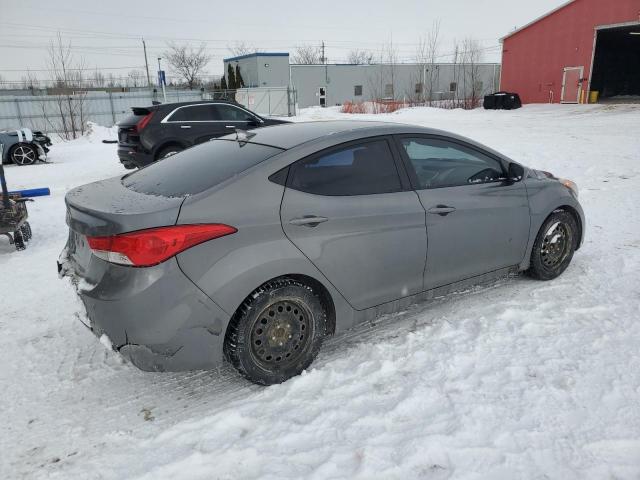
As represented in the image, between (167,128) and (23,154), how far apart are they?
20.1 feet

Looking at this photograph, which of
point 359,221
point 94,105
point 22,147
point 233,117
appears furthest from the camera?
point 94,105

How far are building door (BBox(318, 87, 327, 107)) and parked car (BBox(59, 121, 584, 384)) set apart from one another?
43779 millimetres

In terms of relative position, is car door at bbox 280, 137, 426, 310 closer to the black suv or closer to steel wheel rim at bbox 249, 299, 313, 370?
steel wheel rim at bbox 249, 299, 313, 370

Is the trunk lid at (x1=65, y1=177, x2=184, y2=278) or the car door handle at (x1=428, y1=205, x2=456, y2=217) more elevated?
the trunk lid at (x1=65, y1=177, x2=184, y2=278)

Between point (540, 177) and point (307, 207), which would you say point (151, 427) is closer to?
point (307, 207)

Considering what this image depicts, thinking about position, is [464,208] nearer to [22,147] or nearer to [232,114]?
[232,114]

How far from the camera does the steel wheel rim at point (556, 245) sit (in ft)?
14.8

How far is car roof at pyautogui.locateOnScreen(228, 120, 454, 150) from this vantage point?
3403 millimetres

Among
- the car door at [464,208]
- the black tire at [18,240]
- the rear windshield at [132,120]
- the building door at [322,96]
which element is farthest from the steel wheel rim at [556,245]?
the building door at [322,96]

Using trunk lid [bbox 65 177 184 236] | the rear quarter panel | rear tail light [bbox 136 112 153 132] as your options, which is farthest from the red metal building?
trunk lid [bbox 65 177 184 236]

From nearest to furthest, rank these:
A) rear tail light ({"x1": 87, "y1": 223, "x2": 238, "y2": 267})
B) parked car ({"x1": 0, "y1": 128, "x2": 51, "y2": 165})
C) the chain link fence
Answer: rear tail light ({"x1": 87, "y1": 223, "x2": 238, "y2": 267}) < parked car ({"x1": 0, "y1": 128, "x2": 51, "y2": 165}) < the chain link fence

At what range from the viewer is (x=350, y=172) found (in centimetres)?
339

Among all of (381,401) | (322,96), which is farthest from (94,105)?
(381,401)

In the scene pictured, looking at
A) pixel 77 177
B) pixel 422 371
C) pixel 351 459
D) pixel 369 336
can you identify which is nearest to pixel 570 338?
pixel 422 371
